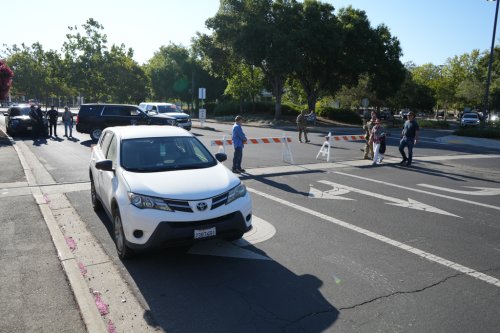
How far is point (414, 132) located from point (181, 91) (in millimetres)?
57186

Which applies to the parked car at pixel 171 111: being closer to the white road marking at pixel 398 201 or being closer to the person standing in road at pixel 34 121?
the person standing in road at pixel 34 121

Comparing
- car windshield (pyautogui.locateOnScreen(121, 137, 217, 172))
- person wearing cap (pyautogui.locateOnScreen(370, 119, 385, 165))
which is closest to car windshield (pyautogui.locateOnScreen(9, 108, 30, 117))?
person wearing cap (pyautogui.locateOnScreen(370, 119, 385, 165))

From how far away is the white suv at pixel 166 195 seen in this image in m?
4.95

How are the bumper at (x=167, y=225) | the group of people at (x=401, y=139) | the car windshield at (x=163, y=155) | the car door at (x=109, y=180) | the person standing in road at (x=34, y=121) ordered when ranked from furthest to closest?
the person standing in road at (x=34, y=121), the group of people at (x=401, y=139), the car windshield at (x=163, y=155), the car door at (x=109, y=180), the bumper at (x=167, y=225)

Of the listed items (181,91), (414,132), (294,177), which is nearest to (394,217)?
(294,177)

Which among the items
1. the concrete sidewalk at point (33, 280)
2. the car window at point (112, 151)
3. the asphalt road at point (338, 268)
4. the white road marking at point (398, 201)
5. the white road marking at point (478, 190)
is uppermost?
the car window at point (112, 151)

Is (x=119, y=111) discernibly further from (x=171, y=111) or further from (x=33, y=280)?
(x=33, y=280)

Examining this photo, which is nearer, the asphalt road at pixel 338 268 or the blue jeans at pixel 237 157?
the asphalt road at pixel 338 268

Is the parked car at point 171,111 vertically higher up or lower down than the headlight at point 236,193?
higher up

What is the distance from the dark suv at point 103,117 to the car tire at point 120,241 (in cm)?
1646

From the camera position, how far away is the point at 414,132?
1441cm

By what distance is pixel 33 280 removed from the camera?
4852 mm

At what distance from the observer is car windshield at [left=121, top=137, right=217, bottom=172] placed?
5.96m

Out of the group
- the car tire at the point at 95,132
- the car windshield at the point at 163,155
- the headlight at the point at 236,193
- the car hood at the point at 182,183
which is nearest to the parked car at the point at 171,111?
the car tire at the point at 95,132
